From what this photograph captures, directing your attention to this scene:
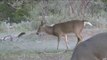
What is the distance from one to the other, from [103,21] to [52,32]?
5.34 metres

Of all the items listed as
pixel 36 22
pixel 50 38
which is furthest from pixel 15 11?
pixel 36 22

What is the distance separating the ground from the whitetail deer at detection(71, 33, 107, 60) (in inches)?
155

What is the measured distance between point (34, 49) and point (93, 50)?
614cm

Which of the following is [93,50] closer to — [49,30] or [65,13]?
[49,30]

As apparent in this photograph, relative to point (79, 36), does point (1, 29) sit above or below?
below

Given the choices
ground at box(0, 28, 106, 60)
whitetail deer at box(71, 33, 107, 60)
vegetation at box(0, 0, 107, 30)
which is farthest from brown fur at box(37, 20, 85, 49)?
whitetail deer at box(71, 33, 107, 60)

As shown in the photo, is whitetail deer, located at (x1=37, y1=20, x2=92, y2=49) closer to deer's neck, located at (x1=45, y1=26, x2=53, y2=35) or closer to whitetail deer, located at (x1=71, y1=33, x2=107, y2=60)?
deer's neck, located at (x1=45, y1=26, x2=53, y2=35)

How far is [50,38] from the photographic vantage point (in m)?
13.5

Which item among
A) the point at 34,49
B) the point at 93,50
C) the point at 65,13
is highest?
the point at 93,50

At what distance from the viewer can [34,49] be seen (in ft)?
34.9

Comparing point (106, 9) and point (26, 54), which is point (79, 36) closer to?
point (26, 54)

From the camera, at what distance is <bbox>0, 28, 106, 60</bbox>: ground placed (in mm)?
9016

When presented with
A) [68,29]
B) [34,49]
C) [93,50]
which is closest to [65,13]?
[68,29]

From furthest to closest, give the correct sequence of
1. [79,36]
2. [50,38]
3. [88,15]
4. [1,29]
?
[88,15]
[1,29]
[50,38]
[79,36]
